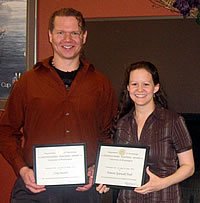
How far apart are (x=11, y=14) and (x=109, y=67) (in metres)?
0.88

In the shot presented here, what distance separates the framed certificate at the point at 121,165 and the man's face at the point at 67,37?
1.53 feet

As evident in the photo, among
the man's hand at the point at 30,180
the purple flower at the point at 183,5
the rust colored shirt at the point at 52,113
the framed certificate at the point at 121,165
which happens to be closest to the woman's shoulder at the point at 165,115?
the framed certificate at the point at 121,165

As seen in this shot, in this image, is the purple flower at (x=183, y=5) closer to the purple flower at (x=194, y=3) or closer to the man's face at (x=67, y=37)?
the purple flower at (x=194, y=3)

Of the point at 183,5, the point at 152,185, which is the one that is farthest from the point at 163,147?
the point at 183,5

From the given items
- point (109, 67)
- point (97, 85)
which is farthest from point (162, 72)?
point (97, 85)

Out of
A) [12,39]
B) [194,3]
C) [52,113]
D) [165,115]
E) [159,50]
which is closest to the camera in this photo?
[194,3]

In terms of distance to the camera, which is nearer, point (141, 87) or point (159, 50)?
point (141, 87)

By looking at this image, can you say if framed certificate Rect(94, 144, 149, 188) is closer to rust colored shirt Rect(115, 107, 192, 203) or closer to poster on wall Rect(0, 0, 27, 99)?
rust colored shirt Rect(115, 107, 192, 203)

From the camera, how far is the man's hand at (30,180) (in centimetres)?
194

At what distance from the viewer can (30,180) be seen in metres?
1.96

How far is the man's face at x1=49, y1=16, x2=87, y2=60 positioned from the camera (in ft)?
6.78

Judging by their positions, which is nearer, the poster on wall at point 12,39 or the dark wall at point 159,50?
the dark wall at point 159,50

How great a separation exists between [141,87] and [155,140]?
0.24 meters

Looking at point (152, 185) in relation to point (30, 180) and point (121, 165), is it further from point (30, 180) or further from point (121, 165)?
point (30, 180)
